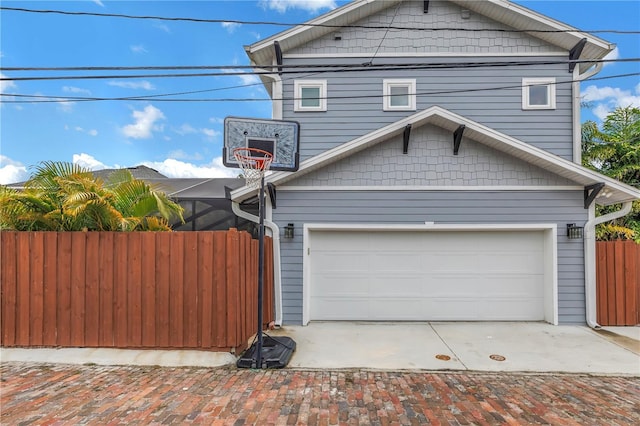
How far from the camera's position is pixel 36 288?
4.62 meters

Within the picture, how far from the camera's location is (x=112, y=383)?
3736mm

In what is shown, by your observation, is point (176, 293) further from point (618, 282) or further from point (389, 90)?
point (618, 282)

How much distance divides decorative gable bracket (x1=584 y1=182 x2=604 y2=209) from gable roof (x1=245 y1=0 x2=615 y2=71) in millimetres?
3272

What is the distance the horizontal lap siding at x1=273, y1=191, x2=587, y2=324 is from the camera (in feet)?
20.7

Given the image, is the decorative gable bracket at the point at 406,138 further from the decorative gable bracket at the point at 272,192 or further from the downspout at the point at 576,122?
the downspout at the point at 576,122

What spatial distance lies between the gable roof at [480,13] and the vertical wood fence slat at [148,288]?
5213 mm

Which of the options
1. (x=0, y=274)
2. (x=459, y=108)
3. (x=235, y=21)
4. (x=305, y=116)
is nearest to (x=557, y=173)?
(x=459, y=108)

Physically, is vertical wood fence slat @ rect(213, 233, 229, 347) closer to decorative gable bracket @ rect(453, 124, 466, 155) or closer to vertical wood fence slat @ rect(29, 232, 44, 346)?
vertical wood fence slat @ rect(29, 232, 44, 346)

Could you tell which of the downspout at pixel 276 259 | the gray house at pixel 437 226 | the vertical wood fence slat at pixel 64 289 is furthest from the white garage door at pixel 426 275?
the vertical wood fence slat at pixel 64 289

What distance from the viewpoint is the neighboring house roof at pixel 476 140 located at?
5.91 metres

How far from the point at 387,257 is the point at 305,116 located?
374cm

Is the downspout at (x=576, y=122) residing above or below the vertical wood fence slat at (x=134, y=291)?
above

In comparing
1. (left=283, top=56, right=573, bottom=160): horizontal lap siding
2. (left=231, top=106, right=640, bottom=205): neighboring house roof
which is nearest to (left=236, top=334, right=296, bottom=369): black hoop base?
(left=231, top=106, right=640, bottom=205): neighboring house roof

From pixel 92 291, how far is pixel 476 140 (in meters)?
7.01
